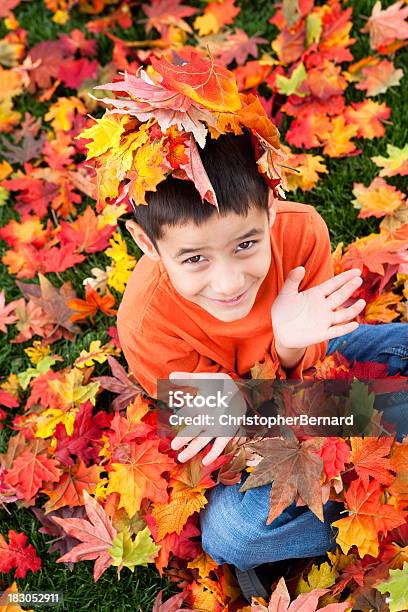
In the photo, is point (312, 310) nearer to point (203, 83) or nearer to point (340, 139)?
point (203, 83)

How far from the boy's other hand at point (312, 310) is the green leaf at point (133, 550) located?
1.91 feet

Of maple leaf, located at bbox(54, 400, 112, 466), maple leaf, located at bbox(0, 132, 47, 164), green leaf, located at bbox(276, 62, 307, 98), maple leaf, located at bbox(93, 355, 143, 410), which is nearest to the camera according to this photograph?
maple leaf, located at bbox(54, 400, 112, 466)

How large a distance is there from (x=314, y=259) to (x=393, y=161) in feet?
2.48

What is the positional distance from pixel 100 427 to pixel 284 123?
4.06ft

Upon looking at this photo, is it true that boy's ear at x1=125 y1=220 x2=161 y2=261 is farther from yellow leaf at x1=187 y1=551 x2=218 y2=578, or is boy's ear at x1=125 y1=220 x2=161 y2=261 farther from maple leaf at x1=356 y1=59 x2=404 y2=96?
maple leaf at x1=356 y1=59 x2=404 y2=96

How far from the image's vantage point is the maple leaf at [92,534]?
1826 mm

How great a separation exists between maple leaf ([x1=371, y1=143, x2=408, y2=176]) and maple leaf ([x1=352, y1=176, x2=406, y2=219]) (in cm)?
4

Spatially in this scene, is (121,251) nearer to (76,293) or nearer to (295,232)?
(76,293)

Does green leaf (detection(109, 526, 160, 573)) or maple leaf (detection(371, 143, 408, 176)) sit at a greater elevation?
maple leaf (detection(371, 143, 408, 176))

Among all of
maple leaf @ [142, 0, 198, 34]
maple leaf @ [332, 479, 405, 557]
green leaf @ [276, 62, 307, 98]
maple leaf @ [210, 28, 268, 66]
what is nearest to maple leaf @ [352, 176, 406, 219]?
green leaf @ [276, 62, 307, 98]

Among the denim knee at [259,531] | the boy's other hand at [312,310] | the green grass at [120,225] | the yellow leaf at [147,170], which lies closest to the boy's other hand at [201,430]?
the denim knee at [259,531]

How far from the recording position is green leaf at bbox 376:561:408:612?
156 centimetres

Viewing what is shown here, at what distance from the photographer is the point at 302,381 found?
1890 mm

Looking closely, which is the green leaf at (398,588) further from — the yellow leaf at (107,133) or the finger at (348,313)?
the yellow leaf at (107,133)
